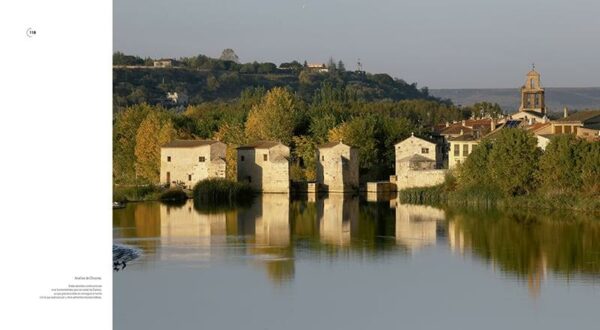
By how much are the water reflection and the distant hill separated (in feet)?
95.1

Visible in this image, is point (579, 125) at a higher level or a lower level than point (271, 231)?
higher

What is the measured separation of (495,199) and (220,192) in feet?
17.1

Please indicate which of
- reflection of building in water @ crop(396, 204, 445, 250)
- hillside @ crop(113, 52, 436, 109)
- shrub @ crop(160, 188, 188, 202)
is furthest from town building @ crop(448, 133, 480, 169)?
hillside @ crop(113, 52, 436, 109)

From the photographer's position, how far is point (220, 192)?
2444 centimetres

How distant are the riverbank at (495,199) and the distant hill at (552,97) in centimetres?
2536

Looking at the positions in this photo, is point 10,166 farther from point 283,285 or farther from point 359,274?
point 359,274

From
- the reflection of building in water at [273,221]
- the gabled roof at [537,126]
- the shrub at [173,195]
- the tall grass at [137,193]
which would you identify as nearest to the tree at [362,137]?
the reflection of building in water at [273,221]

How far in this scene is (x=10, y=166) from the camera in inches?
285

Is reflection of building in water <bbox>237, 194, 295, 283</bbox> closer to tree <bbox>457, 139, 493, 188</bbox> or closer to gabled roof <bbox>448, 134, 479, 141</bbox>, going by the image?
tree <bbox>457, 139, 493, 188</bbox>

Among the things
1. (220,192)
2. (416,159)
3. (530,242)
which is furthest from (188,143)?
(530,242)

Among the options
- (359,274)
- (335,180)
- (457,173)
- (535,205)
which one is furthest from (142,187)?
(359,274)

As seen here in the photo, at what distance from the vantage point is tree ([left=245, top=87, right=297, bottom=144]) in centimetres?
2861

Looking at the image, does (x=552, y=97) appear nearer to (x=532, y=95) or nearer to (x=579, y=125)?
(x=532, y=95)

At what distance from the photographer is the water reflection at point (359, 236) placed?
14594mm
